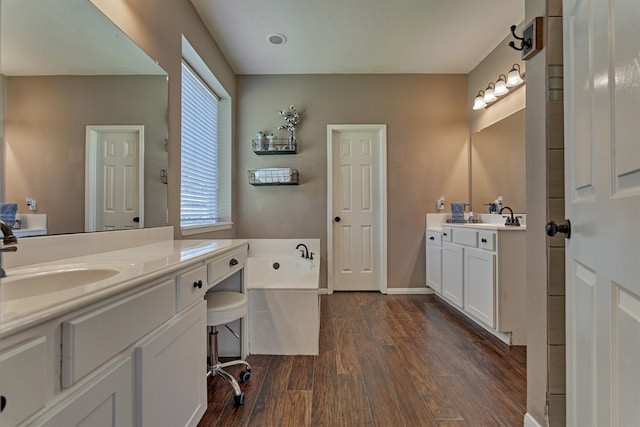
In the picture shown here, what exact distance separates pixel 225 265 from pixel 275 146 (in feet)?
7.37

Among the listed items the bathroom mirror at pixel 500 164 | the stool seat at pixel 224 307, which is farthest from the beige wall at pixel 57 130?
the bathroom mirror at pixel 500 164

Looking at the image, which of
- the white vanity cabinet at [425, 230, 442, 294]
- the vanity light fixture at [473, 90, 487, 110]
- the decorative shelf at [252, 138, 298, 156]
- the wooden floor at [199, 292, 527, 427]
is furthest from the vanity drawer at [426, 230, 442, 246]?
the decorative shelf at [252, 138, 298, 156]

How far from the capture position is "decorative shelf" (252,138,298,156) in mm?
3570

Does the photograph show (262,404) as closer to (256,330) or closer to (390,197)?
(256,330)

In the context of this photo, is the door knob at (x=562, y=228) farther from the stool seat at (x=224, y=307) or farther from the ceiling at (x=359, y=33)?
the ceiling at (x=359, y=33)

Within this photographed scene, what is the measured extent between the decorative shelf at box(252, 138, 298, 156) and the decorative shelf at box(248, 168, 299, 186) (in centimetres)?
24

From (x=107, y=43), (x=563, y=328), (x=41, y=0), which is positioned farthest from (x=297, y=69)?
(x=563, y=328)

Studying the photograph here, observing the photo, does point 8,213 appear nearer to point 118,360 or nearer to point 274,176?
point 118,360

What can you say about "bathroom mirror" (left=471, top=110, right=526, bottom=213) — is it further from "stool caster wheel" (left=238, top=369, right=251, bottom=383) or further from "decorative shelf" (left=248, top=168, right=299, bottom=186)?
"stool caster wheel" (left=238, top=369, right=251, bottom=383)

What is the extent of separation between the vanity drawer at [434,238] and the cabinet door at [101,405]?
10.1 ft

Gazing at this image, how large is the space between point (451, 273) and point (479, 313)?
551 mm

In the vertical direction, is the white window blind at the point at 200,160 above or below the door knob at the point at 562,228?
above

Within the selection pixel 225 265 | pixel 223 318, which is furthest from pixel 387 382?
pixel 225 265

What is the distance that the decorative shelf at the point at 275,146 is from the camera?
3.57 metres
